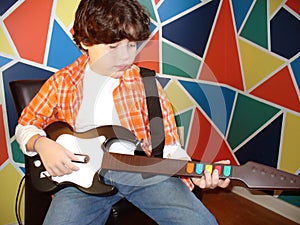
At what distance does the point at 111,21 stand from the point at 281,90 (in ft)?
3.12

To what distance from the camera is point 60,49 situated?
1572mm

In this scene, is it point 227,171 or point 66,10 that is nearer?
point 227,171

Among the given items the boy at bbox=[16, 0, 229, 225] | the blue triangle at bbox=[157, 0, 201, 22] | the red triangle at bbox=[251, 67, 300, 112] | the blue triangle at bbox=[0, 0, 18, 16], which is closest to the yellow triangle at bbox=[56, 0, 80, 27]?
the blue triangle at bbox=[0, 0, 18, 16]

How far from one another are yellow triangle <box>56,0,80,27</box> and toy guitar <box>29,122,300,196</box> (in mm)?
450

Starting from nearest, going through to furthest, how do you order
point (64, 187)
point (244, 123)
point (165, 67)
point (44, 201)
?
point (64, 187)
point (44, 201)
point (165, 67)
point (244, 123)

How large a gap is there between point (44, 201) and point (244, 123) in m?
1.09

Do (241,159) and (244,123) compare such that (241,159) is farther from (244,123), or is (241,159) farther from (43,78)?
(43,78)

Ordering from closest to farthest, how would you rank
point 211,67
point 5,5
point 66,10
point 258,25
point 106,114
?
point 106,114, point 5,5, point 66,10, point 258,25, point 211,67

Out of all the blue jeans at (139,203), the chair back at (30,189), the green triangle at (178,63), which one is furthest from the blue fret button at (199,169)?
the green triangle at (178,63)

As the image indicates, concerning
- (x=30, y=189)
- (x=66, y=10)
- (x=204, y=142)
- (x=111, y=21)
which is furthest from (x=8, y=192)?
(x=204, y=142)

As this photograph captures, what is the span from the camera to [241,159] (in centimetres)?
211

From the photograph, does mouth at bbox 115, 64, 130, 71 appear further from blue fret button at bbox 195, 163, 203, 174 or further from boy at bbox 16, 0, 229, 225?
blue fret button at bbox 195, 163, 203, 174

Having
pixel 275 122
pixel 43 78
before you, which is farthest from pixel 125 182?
pixel 275 122

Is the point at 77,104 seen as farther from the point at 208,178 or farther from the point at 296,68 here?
the point at 296,68
